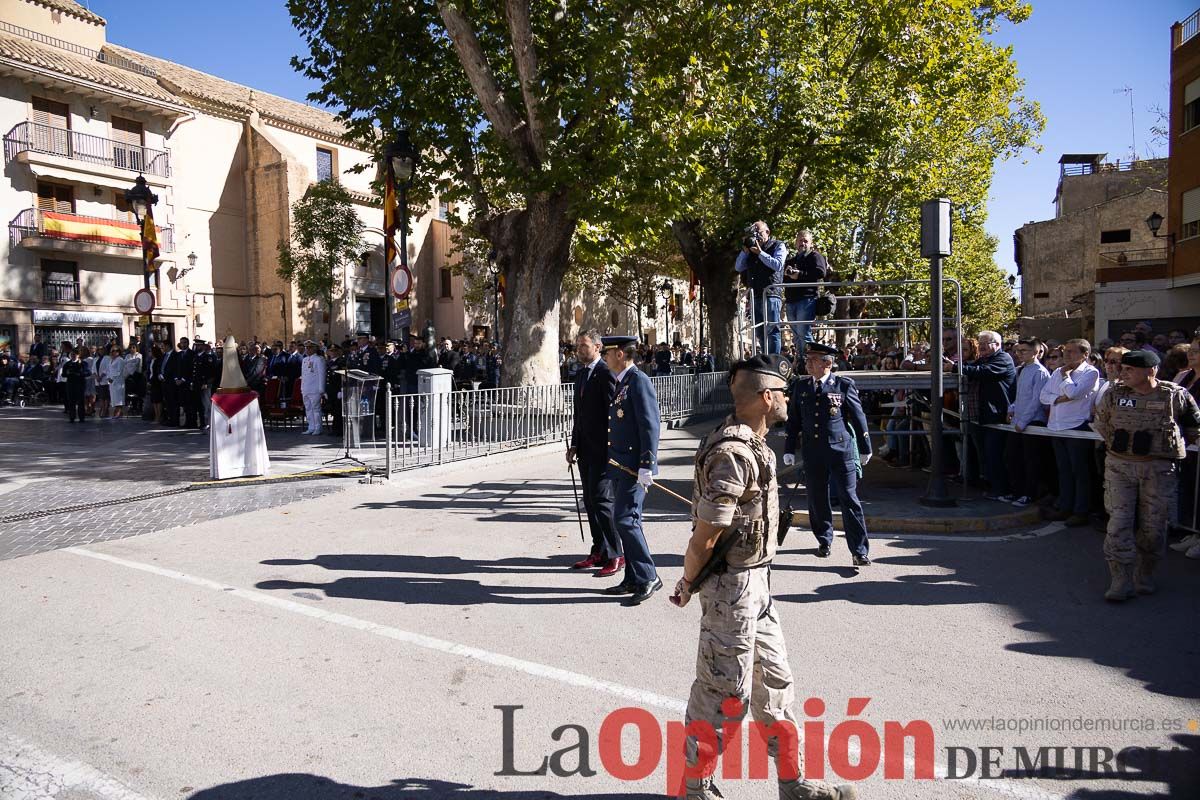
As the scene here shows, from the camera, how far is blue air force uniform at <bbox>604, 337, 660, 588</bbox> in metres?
5.81

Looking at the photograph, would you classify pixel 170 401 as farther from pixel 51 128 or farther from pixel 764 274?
pixel 51 128

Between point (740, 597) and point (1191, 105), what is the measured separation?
30.2m

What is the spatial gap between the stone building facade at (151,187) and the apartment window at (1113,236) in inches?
1379

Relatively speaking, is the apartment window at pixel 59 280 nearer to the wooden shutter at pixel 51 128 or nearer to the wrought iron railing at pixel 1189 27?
the wooden shutter at pixel 51 128

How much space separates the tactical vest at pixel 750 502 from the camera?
123 inches

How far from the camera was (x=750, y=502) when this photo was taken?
124 inches

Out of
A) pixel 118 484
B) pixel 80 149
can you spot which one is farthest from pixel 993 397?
pixel 80 149

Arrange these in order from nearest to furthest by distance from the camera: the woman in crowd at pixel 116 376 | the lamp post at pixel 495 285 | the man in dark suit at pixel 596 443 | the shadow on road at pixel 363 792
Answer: the shadow on road at pixel 363 792, the man in dark suit at pixel 596 443, the lamp post at pixel 495 285, the woman in crowd at pixel 116 376

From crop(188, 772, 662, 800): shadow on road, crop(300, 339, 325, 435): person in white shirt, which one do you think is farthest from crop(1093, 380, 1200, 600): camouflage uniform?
crop(300, 339, 325, 435): person in white shirt

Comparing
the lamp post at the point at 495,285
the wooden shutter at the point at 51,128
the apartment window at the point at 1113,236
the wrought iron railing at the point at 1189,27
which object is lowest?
the lamp post at the point at 495,285

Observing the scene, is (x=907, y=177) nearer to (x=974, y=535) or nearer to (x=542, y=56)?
(x=542, y=56)

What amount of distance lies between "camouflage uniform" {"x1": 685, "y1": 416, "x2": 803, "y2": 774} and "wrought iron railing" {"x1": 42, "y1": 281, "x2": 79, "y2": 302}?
3402cm

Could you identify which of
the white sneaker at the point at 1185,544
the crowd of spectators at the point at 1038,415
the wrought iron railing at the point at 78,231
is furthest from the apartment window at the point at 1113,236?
the wrought iron railing at the point at 78,231

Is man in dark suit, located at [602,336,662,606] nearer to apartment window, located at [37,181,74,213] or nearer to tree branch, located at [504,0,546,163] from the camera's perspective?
tree branch, located at [504,0,546,163]
